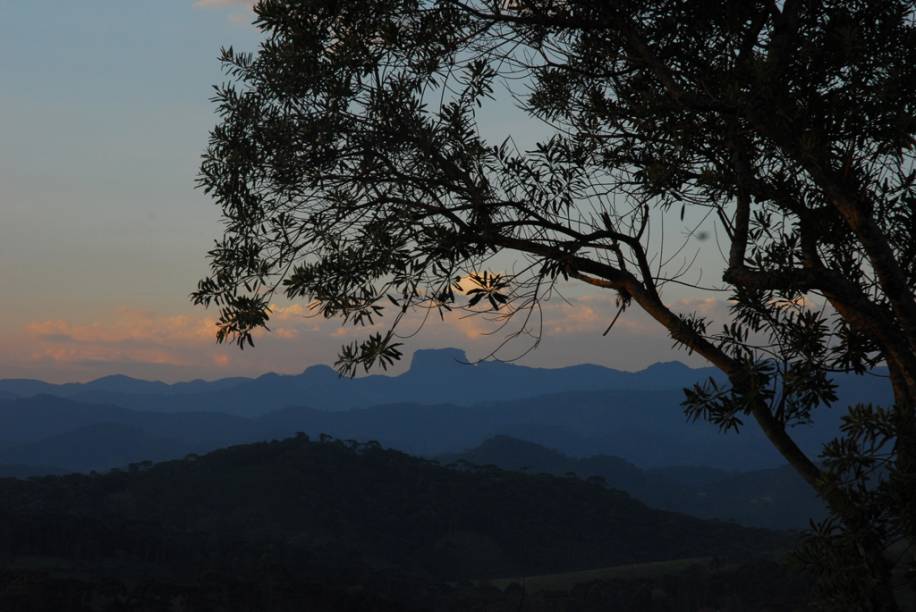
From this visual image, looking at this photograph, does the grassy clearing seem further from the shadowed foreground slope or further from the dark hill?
→ the dark hill

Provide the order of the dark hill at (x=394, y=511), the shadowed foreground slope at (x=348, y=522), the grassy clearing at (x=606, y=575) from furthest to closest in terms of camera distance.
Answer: the dark hill at (x=394, y=511) < the grassy clearing at (x=606, y=575) < the shadowed foreground slope at (x=348, y=522)

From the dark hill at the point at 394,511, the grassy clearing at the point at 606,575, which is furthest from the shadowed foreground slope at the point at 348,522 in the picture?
the grassy clearing at the point at 606,575

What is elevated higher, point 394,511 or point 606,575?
point 394,511

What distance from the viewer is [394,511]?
14738 cm

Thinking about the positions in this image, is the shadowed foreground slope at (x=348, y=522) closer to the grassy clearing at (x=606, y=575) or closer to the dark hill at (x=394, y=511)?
the dark hill at (x=394, y=511)

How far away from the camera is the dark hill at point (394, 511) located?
434ft

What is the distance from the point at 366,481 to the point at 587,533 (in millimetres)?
36025

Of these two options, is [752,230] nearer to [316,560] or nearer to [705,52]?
[705,52]

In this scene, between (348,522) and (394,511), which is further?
(394,511)

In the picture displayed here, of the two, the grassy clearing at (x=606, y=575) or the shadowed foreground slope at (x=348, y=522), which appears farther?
the grassy clearing at (x=606, y=575)

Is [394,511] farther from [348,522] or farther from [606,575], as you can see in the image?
[606,575]

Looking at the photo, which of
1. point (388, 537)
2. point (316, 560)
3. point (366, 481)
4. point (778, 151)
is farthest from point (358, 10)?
point (366, 481)

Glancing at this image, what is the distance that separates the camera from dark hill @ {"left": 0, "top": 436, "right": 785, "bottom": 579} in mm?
132250

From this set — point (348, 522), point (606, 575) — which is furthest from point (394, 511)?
point (606, 575)
